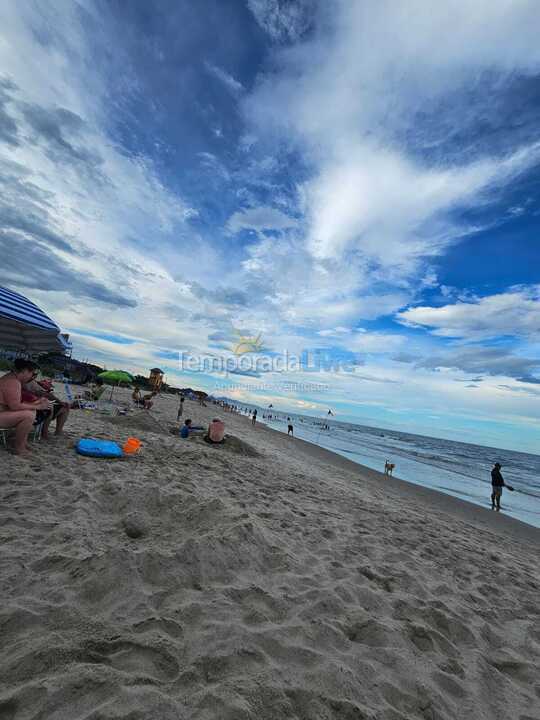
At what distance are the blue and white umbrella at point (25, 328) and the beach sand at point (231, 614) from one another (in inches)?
84.9

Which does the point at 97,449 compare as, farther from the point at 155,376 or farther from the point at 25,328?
the point at 155,376

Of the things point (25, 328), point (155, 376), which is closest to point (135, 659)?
point (25, 328)

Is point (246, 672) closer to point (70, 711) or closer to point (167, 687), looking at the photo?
point (167, 687)

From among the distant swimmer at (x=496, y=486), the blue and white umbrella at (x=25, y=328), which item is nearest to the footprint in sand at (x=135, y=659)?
the blue and white umbrella at (x=25, y=328)

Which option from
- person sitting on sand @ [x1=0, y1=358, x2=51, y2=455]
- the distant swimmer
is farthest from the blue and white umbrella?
the distant swimmer

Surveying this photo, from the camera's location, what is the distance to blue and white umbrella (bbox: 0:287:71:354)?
4.99 metres

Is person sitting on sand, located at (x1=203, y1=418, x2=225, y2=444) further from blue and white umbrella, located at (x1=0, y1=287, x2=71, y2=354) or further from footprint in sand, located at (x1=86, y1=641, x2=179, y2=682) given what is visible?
footprint in sand, located at (x1=86, y1=641, x2=179, y2=682)

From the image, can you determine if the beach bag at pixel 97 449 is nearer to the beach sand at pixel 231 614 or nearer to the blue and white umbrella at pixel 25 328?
the beach sand at pixel 231 614

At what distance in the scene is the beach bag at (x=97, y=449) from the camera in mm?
6055

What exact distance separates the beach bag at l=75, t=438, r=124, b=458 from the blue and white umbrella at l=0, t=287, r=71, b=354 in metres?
2.15

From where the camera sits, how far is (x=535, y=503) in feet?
56.5

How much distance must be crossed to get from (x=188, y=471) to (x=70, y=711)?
487 centimetres

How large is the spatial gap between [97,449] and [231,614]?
4.63 meters

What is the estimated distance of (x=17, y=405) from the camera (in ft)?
16.7
